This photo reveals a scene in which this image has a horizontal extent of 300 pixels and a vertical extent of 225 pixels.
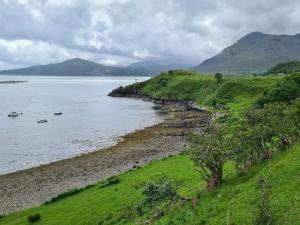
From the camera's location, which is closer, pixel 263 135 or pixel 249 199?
pixel 249 199

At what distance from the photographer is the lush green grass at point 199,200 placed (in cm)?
2577

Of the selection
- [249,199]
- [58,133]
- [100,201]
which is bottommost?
[58,133]

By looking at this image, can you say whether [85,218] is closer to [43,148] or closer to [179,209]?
[179,209]

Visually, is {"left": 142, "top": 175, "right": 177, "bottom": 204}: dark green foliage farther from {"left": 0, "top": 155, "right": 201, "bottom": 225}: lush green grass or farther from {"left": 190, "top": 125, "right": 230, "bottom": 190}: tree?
{"left": 0, "top": 155, "right": 201, "bottom": 225}: lush green grass

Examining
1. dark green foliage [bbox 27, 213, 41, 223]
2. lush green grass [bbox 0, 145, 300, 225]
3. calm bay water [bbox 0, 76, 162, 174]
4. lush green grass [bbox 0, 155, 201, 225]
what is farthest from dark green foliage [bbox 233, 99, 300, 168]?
calm bay water [bbox 0, 76, 162, 174]

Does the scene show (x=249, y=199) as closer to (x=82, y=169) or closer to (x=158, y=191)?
(x=158, y=191)

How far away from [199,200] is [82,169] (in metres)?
41.2

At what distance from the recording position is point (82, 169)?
228 ft

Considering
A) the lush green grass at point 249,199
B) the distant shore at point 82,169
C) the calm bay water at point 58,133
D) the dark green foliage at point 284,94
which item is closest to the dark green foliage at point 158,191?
the lush green grass at point 249,199

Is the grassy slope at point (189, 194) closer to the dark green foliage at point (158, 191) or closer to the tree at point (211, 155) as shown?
the tree at point (211, 155)

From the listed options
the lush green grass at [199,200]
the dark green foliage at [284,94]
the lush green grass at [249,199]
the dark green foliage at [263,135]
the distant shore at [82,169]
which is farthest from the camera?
the dark green foliage at [284,94]

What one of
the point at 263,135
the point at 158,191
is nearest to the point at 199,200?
the point at 158,191

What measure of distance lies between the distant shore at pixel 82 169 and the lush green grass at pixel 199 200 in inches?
267

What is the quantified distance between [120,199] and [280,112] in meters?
20.0
